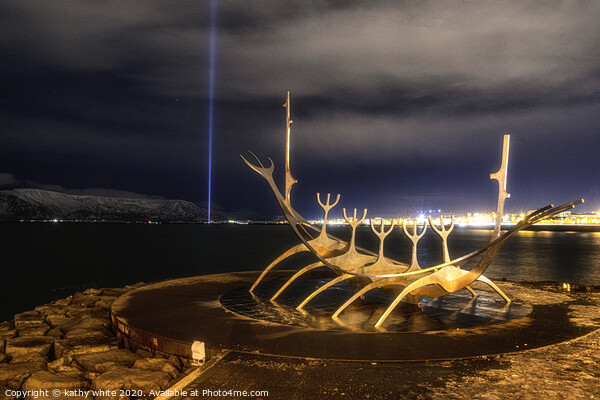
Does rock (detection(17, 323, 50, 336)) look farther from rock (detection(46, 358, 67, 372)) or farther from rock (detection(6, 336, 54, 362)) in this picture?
rock (detection(46, 358, 67, 372))

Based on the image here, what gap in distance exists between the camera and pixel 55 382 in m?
7.23

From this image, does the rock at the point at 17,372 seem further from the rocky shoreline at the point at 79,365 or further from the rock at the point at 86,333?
the rock at the point at 86,333

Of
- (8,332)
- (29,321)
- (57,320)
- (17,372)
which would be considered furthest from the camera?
(29,321)

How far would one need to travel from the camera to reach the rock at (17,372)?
7.93m

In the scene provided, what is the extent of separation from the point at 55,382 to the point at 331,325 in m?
4.85

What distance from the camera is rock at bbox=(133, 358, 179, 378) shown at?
24.0 feet

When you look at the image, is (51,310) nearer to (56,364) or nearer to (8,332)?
(8,332)

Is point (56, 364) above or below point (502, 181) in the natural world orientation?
below

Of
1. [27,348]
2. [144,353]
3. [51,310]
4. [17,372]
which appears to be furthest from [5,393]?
[51,310]

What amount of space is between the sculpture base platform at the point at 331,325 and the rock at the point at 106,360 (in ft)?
1.14

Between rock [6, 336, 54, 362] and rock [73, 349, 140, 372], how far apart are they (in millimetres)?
1480

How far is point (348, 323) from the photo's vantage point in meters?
9.26

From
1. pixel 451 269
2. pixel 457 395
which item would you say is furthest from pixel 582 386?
pixel 451 269

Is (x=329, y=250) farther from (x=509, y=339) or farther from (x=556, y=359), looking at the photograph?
(x=556, y=359)
